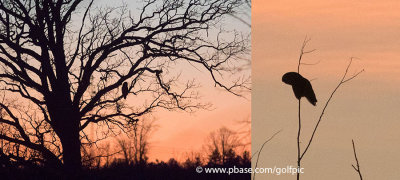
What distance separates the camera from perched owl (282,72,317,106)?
91.7 inches

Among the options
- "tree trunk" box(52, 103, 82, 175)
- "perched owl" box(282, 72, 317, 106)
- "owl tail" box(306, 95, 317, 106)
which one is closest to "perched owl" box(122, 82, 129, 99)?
"tree trunk" box(52, 103, 82, 175)

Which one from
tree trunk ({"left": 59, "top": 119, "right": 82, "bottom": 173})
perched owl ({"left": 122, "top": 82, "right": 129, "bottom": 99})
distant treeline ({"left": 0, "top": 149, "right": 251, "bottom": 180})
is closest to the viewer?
distant treeline ({"left": 0, "top": 149, "right": 251, "bottom": 180})

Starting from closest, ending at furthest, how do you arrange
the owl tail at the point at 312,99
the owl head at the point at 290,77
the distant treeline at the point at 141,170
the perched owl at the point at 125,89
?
the owl tail at the point at 312,99 < the owl head at the point at 290,77 < the distant treeline at the point at 141,170 < the perched owl at the point at 125,89

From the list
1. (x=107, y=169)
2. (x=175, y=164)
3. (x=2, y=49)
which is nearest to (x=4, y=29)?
(x=2, y=49)

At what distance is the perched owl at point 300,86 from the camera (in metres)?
2.33

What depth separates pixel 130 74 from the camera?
45.0ft

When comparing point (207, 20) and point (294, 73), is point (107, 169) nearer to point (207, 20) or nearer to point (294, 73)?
point (207, 20)

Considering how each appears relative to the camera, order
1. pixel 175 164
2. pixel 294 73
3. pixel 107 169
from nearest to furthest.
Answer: pixel 294 73
pixel 107 169
pixel 175 164

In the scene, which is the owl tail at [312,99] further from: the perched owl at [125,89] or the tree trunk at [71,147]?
the perched owl at [125,89]

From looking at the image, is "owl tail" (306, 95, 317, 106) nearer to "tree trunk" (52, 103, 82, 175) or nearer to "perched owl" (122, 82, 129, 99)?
"tree trunk" (52, 103, 82, 175)

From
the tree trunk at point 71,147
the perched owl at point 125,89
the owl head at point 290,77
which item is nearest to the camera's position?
the owl head at point 290,77

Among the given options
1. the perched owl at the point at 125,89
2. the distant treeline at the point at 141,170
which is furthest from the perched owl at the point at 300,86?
the perched owl at the point at 125,89

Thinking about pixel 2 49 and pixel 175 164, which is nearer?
Result: pixel 2 49

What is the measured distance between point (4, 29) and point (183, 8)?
4.10 meters
